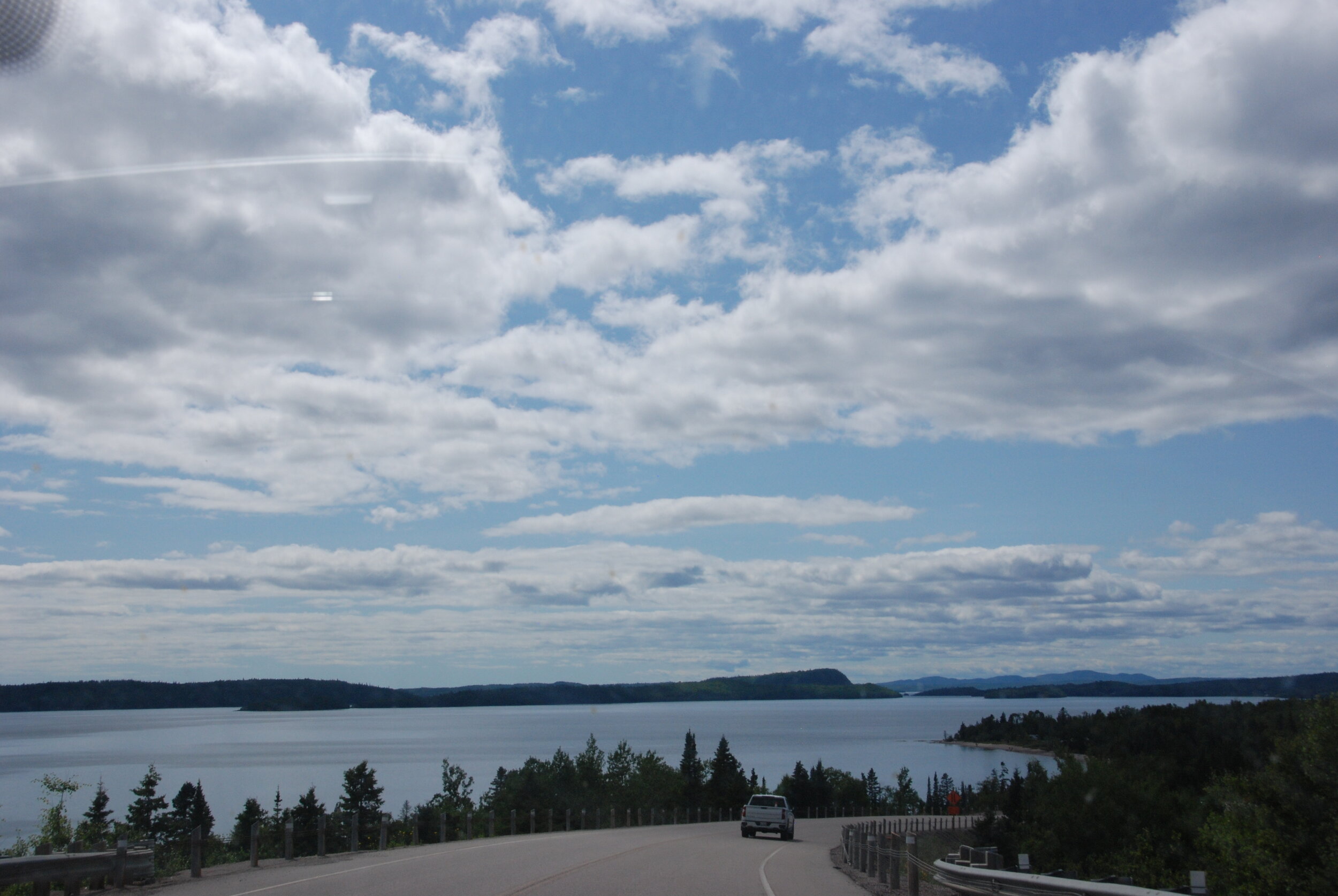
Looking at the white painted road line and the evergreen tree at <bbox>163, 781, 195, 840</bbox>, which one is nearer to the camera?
the white painted road line

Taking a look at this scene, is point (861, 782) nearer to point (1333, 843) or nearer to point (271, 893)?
point (1333, 843)

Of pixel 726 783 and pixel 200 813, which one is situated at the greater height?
pixel 200 813

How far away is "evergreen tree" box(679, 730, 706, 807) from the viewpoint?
116 meters

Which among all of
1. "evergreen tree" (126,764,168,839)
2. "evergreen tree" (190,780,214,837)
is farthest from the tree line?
"evergreen tree" (126,764,168,839)

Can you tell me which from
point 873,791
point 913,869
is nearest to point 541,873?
point 913,869

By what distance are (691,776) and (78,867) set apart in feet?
405

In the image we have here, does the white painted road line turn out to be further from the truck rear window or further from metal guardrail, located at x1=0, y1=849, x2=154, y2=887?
the truck rear window

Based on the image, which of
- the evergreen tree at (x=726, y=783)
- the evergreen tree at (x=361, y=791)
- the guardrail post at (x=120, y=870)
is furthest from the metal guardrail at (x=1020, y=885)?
the evergreen tree at (x=726, y=783)

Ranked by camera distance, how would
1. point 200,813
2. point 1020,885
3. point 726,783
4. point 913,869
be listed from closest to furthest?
1. point 1020,885
2. point 913,869
3. point 200,813
4. point 726,783

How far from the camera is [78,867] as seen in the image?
14328mm

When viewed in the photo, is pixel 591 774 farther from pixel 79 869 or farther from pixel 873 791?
pixel 79 869

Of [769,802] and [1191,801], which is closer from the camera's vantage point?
[769,802]

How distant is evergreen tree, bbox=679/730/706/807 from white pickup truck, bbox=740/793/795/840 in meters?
77.2

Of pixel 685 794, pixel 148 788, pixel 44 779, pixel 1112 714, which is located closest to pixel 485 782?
pixel 685 794
